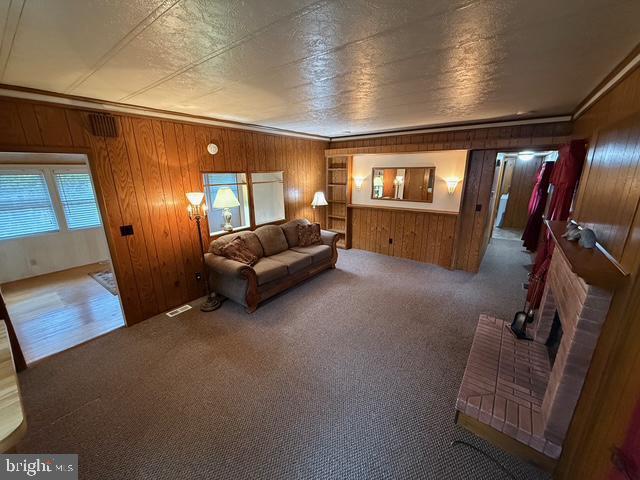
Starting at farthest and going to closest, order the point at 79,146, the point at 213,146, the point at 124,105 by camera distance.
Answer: the point at 213,146 < the point at 124,105 < the point at 79,146

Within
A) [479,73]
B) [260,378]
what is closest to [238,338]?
[260,378]

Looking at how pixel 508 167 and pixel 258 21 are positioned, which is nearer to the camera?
pixel 258 21

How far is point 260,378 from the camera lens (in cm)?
219

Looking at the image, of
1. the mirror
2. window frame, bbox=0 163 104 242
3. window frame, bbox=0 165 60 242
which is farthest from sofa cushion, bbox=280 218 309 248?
window frame, bbox=0 165 60 242

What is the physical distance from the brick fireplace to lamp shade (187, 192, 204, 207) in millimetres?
3406

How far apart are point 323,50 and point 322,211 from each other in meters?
4.45

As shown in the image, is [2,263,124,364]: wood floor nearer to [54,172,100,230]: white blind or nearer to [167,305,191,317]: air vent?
[167,305,191,317]: air vent

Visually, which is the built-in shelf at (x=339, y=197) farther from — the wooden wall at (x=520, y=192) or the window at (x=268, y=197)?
the wooden wall at (x=520, y=192)

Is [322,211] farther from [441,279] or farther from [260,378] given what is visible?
[260,378]

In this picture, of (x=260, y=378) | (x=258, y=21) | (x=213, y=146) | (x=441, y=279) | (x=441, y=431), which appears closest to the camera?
(x=258, y=21)

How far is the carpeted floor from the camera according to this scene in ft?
5.10

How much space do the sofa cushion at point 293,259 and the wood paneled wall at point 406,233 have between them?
2.05m

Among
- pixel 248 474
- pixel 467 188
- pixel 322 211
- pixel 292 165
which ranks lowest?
pixel 248 474

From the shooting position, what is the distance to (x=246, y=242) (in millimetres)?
3744
